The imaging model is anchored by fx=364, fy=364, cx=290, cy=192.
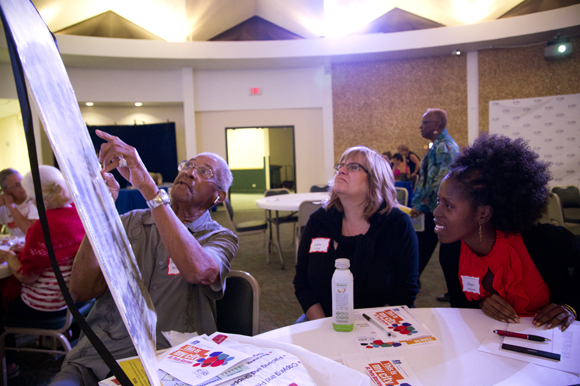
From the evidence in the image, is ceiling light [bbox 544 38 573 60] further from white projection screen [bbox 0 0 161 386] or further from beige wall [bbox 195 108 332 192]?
white projection screen [bbox 0 0 161 386]

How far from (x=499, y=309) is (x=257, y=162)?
11652 mm

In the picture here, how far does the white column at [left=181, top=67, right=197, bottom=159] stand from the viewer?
867 cm

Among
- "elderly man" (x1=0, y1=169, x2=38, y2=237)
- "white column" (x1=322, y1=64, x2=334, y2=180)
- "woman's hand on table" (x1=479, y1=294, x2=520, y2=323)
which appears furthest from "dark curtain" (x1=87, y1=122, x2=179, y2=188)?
"woman's hand on table" (x1=479, y1=294, x2=520, y2=323)

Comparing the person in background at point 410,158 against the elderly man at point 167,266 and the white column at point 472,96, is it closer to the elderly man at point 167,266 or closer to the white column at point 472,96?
the white column at point 472,96

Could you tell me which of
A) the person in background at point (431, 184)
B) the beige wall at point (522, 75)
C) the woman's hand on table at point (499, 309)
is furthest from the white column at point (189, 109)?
the woman's hand on table at point (499, 309)

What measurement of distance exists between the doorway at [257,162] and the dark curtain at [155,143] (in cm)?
156

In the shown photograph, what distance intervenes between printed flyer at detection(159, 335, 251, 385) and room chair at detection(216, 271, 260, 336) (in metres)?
0.55

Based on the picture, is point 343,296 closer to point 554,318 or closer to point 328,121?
point 554,318

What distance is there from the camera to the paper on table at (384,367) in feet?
2.90

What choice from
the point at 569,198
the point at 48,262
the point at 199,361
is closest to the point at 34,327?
the point at 48,262

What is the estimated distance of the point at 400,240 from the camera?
1672mm

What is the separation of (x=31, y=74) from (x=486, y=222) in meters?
1.42

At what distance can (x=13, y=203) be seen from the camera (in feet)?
10.1

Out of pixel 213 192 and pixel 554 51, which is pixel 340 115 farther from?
pixel 213 192
